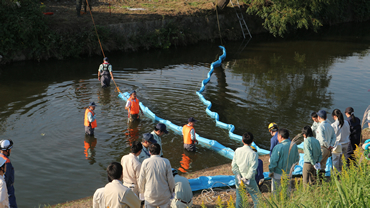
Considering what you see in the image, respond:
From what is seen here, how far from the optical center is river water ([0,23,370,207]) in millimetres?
9016

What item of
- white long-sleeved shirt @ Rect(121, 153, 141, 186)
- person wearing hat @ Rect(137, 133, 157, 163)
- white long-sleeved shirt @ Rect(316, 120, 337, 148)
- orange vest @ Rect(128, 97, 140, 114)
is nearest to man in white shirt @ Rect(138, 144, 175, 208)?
white long-sleeved shirt @ Rect(121, 153, 141, 186)

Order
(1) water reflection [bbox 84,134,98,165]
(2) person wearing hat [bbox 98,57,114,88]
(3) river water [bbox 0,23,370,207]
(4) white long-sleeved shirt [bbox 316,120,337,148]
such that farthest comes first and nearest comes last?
(2) person wearing hat [bbox 98,57,114,88], (1) water reflection [bbox 84,134,98,165], (3) river water [bbox 0,23,370,207], (4) white long-sleeved shirt [bbox 316,120,337,148]

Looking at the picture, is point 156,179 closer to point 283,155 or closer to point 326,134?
point 283,155

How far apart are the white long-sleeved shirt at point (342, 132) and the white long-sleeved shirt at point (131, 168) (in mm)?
4508

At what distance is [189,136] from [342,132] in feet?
13.1

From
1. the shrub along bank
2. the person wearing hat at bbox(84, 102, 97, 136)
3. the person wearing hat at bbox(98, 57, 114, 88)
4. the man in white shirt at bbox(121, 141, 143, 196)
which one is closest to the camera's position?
the man in white shirt at bbox(121, 141, 143, 196)

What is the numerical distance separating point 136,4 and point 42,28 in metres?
9.50

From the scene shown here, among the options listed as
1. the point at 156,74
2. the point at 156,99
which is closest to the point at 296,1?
the point at 156,74

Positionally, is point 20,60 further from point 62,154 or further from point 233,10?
point 233,10

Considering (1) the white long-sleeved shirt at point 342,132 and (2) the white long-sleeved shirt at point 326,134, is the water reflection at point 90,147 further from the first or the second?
(1) the white long-sleeved shirt at point 342,132

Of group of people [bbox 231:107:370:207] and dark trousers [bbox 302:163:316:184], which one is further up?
group of people [bbox 231:107:370:207]

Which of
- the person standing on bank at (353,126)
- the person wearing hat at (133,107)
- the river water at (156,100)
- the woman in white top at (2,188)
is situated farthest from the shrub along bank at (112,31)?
the woman in white top at (2,188)

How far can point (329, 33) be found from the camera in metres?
30.5

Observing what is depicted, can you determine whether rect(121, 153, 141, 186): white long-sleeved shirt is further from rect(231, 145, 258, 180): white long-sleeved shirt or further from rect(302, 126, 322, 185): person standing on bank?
rect(302, 126, 322, 185): person standing on bank
